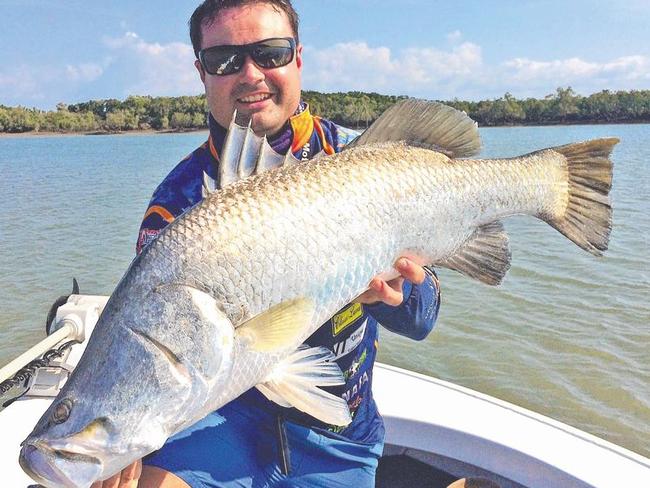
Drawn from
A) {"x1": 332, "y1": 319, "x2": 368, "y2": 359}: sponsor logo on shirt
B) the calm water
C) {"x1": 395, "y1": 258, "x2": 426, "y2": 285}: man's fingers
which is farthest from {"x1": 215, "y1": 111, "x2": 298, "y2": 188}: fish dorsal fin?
the calm water

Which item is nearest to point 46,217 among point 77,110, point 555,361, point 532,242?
point 532,242

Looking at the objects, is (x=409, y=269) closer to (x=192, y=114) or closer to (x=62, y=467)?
(x=62, y=467)

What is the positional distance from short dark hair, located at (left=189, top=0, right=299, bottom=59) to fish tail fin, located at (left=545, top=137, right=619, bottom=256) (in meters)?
1.38

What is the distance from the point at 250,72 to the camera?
2.63 m

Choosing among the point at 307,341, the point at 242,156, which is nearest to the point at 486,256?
the point at 307,341

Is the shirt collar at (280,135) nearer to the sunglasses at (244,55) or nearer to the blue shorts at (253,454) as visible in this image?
the sunglasses at (244,55)

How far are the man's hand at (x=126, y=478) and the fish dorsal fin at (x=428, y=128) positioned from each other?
1518mm

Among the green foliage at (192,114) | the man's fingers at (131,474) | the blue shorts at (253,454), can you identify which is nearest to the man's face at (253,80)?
the blue shorts at (253,454)

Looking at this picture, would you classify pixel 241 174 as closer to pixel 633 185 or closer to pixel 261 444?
pixel 261 444

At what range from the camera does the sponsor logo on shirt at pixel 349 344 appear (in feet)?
Answer: 9.01

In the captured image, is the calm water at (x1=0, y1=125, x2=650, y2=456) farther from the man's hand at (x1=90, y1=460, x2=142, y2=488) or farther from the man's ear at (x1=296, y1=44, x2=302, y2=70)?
the man's hand at (x1=90, y1=460, x2=142, y2=488)

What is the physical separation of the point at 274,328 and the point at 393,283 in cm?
69

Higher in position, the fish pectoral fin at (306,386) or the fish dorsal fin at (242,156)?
the fish dorsal fin at (242,156)

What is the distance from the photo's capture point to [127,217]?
63.5 feet
